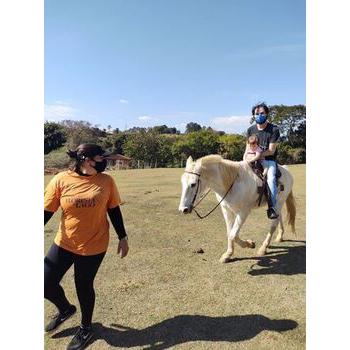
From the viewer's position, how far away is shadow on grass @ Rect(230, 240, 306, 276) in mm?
4629

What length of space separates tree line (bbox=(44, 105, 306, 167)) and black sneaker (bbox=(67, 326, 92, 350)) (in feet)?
6.11

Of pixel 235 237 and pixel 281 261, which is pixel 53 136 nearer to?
pixel 235 237

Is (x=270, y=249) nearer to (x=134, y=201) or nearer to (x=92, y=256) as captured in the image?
(x=92, y=256)

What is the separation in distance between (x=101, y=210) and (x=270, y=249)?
141 inches

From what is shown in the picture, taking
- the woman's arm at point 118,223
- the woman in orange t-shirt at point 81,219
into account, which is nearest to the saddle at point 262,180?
the woman's arm at point 118,223

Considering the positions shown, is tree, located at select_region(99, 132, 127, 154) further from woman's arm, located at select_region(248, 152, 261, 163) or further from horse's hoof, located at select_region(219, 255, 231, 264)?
horse's hoof, located at select_region(219, 255, 231, 264)

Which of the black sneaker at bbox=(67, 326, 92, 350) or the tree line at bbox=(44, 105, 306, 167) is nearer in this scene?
the black sneaker at bbox=(67, 326, 92, 350)

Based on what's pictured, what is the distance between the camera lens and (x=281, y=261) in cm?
503

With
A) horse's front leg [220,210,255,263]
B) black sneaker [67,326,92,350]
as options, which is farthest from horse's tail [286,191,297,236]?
black sneaker [67,326,92,350]

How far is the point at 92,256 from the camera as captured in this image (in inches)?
116

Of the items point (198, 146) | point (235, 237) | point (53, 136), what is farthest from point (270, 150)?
point (198, 146)

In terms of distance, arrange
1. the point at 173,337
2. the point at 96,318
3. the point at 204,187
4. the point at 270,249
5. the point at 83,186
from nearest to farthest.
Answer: the point at 83,186, the point at 173,337, the point at 96,318, the point at 204,187, the point at 270,249
